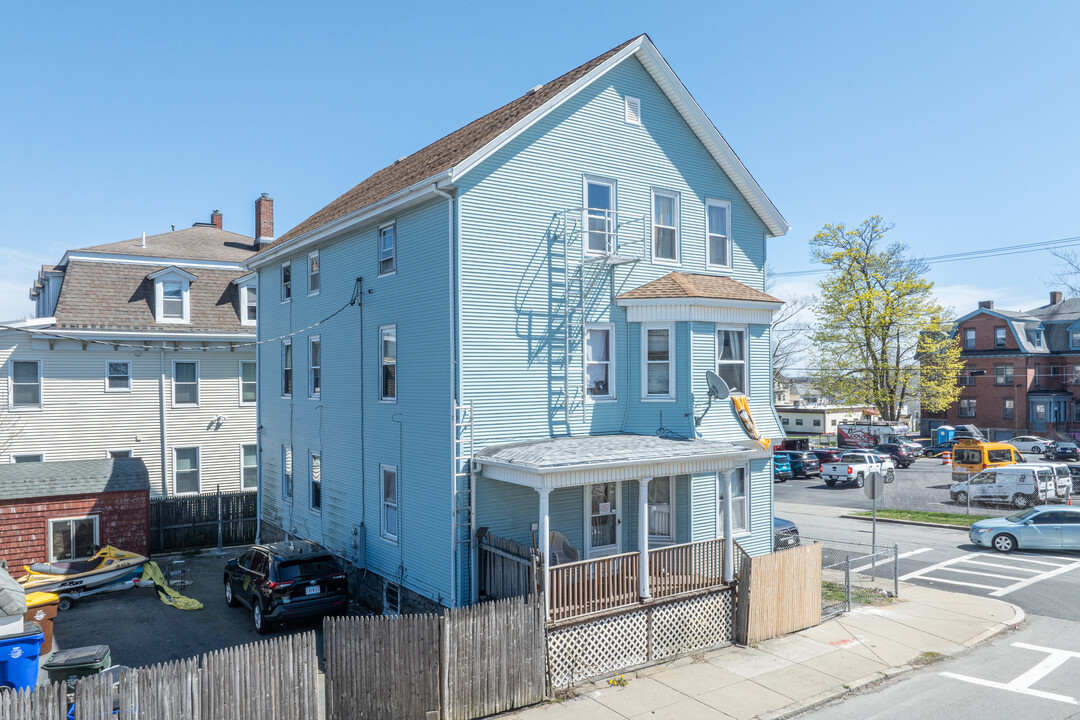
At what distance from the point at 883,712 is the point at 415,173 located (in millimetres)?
14273

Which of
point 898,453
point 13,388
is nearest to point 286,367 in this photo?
point 13,388

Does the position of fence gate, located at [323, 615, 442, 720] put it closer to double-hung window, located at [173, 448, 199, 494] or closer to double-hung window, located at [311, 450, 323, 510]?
double-hung window, located at [311, 450, 323, 510]

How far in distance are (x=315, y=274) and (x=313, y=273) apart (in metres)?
0.10

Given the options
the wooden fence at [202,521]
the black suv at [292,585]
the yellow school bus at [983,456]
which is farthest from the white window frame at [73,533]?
the yellow school bus at [983,456]

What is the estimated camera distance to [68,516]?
20.2 m

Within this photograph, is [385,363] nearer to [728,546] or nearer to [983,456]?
[728,546]

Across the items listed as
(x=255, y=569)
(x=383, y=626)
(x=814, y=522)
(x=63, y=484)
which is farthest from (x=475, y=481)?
(x=814, y=522)

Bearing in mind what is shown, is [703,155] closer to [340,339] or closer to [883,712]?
[340,339]

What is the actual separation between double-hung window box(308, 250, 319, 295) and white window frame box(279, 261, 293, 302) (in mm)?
1550

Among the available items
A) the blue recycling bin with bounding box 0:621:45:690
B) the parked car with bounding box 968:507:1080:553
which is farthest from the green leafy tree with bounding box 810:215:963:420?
the blue recycling bin with bounding box 0:621:45:690

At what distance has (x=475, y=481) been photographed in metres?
14.5

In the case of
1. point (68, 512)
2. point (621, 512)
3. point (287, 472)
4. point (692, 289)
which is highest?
point (692, 289)

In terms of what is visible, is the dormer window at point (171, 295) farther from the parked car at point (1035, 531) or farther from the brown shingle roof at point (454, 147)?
the parked car at point (1035, 531)

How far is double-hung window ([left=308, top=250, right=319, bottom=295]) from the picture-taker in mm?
20487
